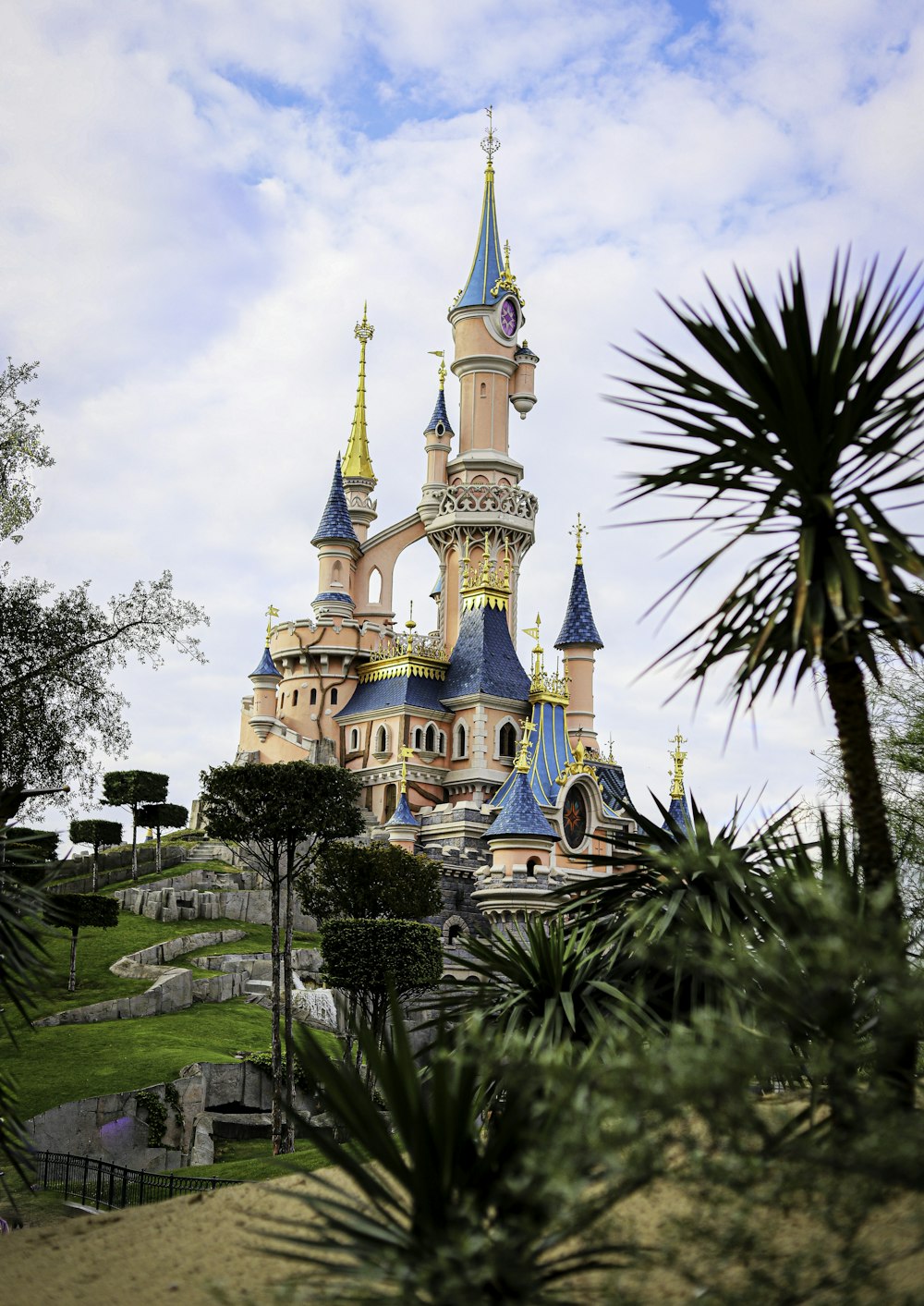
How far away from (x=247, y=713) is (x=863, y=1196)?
58504mm

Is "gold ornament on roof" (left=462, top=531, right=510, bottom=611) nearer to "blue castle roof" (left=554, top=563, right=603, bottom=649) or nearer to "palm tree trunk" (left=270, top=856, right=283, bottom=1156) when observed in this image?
"blue castle roof" (left=554, top=563, right=603, bottom=649)

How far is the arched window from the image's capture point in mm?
55656

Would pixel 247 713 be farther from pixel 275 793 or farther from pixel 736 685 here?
pixel 736 685

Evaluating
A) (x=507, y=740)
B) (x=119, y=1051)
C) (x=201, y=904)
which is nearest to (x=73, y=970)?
(x=119, y=1051)

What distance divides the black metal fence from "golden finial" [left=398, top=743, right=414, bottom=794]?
93.3 feet

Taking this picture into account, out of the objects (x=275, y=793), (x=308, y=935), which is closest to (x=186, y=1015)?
(x=275, y=793)

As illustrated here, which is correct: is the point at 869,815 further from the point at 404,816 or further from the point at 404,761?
the point at 404,761

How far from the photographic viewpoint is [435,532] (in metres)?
61.5

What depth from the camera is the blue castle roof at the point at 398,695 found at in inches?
2207

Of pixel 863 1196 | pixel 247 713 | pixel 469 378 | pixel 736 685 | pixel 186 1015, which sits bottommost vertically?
pixel 186 1015

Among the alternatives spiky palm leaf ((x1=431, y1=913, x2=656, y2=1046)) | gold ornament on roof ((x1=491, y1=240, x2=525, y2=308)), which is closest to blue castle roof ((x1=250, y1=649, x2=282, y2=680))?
gold ornament on roof ((x1=491, y1=240, x2=525, y2=308))

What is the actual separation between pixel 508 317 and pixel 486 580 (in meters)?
13.1

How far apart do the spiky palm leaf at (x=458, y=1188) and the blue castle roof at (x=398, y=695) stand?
157ft

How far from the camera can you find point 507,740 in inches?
2201
